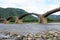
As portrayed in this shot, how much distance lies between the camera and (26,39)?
16.5 feet

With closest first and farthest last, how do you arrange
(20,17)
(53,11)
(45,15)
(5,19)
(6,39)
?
1. (6,39)
2. (53,11)
3. (45,15)
4. (20,17)
5. (5,19)

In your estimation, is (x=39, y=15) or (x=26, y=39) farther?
(x=39, y=15)

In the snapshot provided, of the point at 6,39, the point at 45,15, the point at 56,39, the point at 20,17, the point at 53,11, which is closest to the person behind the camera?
the point at 56,39

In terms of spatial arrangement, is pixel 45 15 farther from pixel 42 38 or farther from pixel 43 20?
pixel 42 38

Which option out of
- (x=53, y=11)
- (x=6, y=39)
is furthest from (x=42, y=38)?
(x=53, y=11)

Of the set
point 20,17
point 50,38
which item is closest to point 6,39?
point 50,38

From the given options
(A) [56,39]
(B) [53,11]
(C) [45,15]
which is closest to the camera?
(A) [56,39]

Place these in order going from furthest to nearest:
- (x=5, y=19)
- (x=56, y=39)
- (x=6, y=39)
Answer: (x=5, y=19)
(x=6, y=39)
(x=56, y=39)

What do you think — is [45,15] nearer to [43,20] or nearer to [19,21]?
[43,20]

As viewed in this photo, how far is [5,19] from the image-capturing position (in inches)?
1512

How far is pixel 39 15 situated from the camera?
2939 centimetres

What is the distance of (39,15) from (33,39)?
80.3 feet

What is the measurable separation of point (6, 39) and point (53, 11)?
2033 centimetres

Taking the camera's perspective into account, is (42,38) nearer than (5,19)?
Yes
